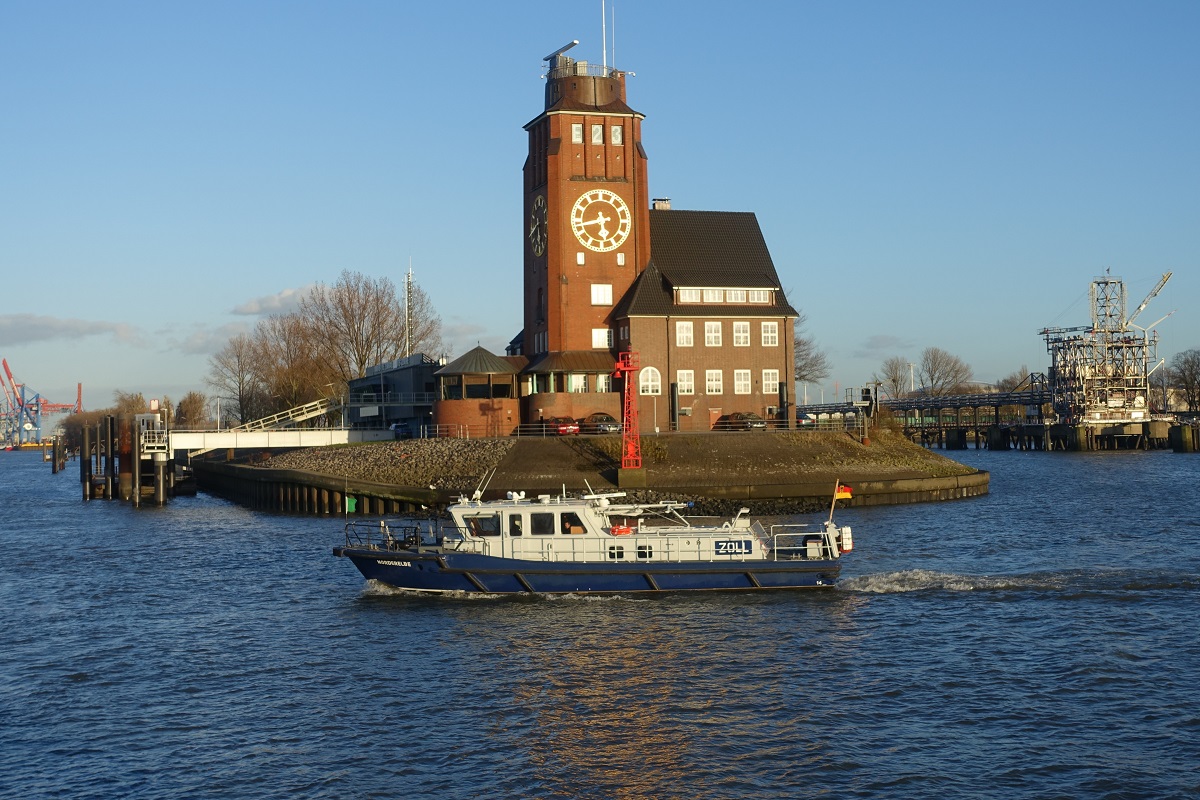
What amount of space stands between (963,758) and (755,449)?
5107cm

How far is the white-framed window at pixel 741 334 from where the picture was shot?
3285 inches

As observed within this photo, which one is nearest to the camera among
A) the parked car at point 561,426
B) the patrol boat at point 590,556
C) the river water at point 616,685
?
the river water at point 616,685

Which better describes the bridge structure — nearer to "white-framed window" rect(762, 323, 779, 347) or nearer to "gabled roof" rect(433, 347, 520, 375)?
"gabled roof" rect(433, 347, 520, 375)

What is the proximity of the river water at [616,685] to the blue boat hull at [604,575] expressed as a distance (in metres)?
0.58

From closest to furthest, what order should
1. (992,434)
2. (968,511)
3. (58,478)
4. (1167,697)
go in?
(1167,697), (968,511), (58,478), (992,434)

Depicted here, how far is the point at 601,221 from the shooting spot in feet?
279

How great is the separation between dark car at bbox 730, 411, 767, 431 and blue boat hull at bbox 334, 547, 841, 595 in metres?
41.8

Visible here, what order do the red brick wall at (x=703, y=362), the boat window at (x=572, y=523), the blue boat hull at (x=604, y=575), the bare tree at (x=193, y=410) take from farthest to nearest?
the bare tree at (x=193, y=410) < the red brick wall at (x=703, y=362) < the boat window at (x=572, y=523) < the blue boat hull at (x=604, y=575)

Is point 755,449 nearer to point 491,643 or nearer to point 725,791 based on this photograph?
point 491,643

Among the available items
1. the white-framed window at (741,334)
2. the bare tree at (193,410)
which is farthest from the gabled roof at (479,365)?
the bare tree at (193,410)

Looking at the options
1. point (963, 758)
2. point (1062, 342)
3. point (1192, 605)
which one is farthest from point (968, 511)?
point (1062, 342)

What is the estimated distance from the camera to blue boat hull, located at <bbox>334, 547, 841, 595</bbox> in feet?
125

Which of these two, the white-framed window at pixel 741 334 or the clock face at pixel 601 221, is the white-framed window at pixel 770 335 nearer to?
the white-framed window at pixel 741 334

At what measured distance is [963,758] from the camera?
22891 millimetres
